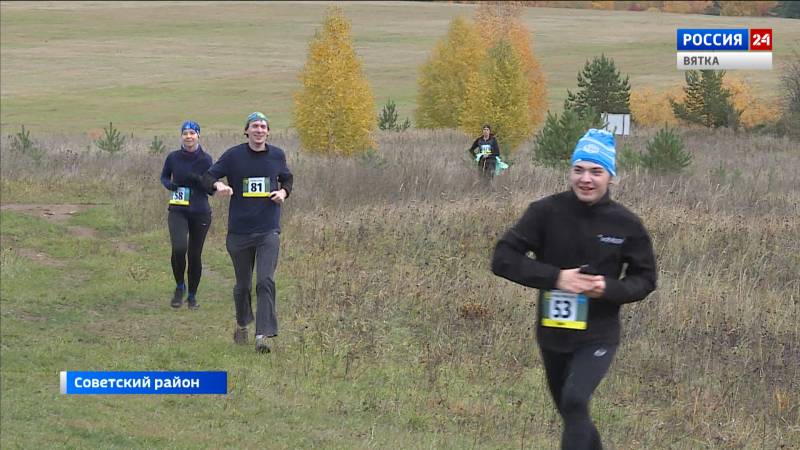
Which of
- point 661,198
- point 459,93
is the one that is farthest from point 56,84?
point 661,198

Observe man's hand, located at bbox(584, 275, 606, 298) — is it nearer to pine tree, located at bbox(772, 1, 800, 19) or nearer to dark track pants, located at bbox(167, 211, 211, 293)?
dark track pants, located at bbox(167, 211, 211, 293)

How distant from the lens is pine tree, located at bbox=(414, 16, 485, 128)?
5488 cm

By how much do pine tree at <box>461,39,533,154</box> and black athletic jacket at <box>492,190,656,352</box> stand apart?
32.5 meters

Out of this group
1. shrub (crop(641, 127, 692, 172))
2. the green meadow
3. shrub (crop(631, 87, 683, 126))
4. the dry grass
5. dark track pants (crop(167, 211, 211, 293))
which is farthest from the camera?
shrub (crop(631, 87, 683, 126))

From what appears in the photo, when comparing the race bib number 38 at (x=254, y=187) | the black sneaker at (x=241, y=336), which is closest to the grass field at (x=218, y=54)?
the black sneaker at (x=241, y=336)

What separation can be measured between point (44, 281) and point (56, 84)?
73.0m

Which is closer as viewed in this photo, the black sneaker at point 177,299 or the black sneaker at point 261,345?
the black sneaker at point 261,345

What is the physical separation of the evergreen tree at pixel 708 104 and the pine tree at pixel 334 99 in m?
17.1

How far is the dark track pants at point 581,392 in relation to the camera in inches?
234

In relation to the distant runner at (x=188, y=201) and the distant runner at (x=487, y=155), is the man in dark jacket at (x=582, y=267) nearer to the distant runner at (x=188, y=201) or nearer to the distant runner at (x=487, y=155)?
the distant runner at (x=188, y=201)

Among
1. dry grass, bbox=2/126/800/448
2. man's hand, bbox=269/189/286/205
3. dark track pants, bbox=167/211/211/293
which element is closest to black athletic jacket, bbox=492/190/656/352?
dry grass, bbox=2/126/800/448

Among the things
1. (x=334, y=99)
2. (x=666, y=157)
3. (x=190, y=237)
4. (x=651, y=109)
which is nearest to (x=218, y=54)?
(x=651, y=109)

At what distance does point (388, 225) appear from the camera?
16.3m

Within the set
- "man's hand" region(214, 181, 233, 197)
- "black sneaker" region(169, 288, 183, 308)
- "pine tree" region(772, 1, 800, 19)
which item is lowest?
"black sneaker" region(169, 288, 183, 308)
